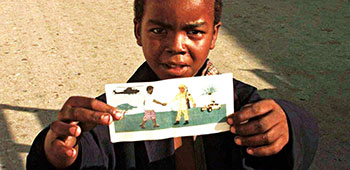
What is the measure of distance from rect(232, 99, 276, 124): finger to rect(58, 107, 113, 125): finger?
38 centimetres

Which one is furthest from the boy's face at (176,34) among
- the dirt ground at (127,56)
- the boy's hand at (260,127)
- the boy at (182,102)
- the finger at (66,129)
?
the dirt ground at (127,56)

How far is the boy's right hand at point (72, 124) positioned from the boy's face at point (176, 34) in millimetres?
277

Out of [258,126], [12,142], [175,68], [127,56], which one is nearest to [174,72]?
[175,68]

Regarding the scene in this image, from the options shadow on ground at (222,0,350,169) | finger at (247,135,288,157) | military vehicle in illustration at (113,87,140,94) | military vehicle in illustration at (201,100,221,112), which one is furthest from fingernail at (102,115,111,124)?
shadow on ground at (222,0,350,169)

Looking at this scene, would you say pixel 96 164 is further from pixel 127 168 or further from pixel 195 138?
Result: pixel 195 138

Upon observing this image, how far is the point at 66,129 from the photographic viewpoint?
1.59 meters

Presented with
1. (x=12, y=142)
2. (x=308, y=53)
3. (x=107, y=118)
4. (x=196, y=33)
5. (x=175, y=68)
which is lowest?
(x=12, y=142)

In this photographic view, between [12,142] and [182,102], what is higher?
[182,102]

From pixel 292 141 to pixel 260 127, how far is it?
18cm

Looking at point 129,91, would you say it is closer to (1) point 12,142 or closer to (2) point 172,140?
(2) point 172,140

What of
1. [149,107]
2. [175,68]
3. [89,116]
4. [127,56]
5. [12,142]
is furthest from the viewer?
[127,56]

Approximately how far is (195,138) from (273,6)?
4598mm

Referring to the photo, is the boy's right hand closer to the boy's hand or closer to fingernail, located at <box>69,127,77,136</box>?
fingernail, located at <box>69,127,77,136</box>

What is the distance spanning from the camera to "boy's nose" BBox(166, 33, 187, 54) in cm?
175
